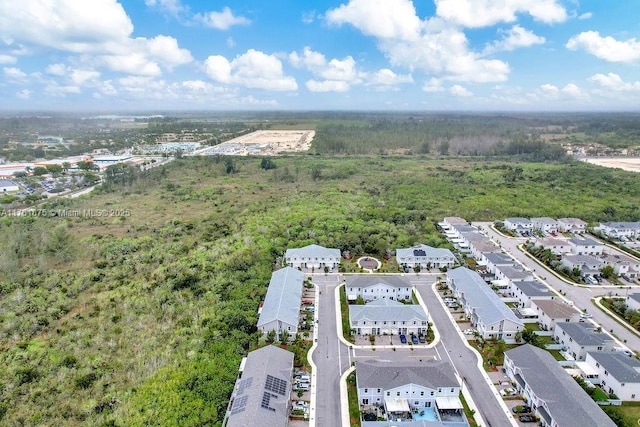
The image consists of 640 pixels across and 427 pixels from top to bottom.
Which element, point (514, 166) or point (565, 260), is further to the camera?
point (514, 166)

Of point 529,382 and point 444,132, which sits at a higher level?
point 444,132

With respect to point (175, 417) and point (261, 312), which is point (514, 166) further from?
point (175, 417)

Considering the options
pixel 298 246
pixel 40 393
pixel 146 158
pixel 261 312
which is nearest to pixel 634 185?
pixel 298 246

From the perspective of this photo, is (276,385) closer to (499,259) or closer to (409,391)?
(409,391)

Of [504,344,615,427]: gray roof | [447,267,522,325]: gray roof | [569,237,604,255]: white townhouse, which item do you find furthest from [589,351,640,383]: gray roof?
[569,237,604,255]: white townhouse

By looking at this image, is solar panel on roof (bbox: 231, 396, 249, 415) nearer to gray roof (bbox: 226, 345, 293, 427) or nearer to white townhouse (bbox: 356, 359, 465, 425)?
gray roof (bbox: 226, 345, 293, 427)

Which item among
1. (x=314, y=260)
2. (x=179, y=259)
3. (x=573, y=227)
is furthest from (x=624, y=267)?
(x=179, y=259)

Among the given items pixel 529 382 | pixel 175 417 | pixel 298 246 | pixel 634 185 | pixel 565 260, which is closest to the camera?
pixel 175 417
